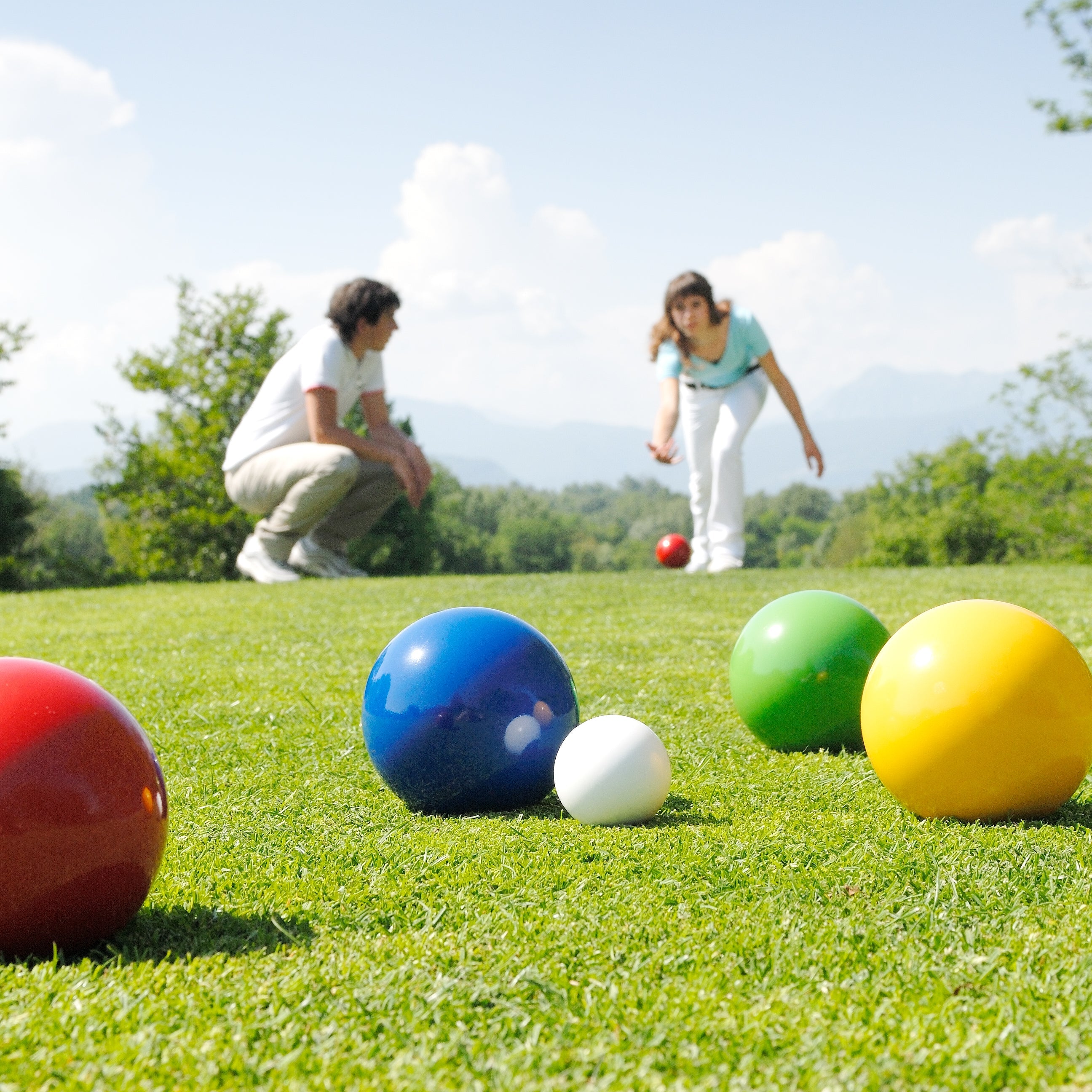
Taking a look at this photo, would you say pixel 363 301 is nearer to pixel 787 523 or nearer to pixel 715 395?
pixel 715 395

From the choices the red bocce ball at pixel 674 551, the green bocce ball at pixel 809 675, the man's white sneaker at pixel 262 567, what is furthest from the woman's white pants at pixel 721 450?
the green bocce ball at pixel 809 675

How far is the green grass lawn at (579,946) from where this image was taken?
208 cm

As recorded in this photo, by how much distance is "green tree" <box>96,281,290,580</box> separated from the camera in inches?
788

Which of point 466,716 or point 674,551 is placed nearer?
point 466,716

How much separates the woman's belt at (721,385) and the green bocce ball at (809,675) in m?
7.38

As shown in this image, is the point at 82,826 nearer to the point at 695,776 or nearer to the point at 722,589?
the point at 695,776

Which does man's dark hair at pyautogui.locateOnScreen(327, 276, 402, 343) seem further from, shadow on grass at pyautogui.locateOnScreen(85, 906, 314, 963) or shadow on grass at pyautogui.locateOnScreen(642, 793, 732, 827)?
shadow on grass at pyautogui.locateOnScreen(85, 906, 314, 963)

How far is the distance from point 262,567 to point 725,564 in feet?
16.8

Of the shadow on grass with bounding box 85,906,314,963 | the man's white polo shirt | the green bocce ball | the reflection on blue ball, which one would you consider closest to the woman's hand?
the man's white polo shirt

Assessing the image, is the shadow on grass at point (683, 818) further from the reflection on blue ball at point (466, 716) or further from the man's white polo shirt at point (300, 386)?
the man's white polo shirt at point (300, 386)

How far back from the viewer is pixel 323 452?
11133 mm

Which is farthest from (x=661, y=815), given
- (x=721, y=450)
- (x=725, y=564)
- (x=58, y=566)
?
(x=58, y=566)

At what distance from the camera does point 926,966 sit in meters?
2.46

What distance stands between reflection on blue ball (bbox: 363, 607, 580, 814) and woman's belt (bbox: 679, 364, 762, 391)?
→ 8.26 metres
